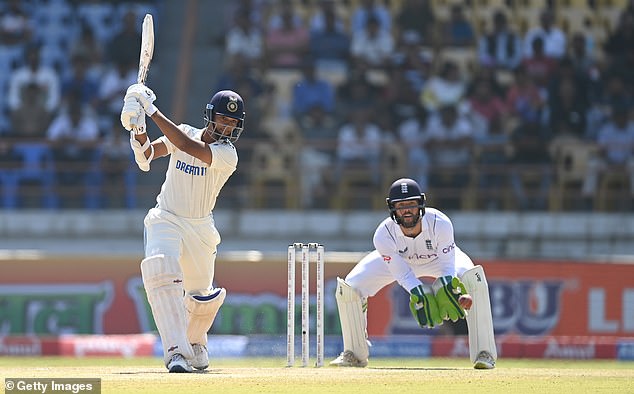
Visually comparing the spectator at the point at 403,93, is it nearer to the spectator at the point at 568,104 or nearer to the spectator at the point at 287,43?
the spectator at the point at 287,43

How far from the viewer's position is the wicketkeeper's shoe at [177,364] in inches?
303

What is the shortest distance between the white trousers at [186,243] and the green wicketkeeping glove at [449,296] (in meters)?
1.36

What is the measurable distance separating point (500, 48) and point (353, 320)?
7465mm

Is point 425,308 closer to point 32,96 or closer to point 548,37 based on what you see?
A: point 32,96

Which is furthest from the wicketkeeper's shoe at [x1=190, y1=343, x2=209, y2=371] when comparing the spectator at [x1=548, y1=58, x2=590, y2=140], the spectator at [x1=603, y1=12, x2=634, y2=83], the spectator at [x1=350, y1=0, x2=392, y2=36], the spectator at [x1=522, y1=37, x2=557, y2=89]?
the spectator at [x1=603, y1=12, x2=634, y2=83]

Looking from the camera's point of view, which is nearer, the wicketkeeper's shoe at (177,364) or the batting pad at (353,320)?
the wicketkeeper's shoe at (177,364)

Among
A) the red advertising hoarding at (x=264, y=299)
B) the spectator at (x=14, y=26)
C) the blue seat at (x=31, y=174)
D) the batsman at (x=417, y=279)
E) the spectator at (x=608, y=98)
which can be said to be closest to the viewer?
the batsman at (x=417, y=279)

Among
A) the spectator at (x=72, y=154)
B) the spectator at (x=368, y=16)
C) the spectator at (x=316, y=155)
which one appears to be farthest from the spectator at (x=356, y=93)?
the spectator at (x=72, y=154)

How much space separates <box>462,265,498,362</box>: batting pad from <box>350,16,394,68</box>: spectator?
7129mm

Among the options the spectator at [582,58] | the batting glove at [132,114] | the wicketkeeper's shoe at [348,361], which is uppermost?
the spectator at [582,58]

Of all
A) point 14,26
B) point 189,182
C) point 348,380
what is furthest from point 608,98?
point 348,380

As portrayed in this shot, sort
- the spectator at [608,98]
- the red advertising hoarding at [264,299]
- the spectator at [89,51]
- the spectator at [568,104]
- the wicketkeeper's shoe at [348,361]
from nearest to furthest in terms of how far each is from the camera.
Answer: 1. the wicketkeeper's shoe at [348,361]
2. the red advertising hoarding at [264,299]
3. the spectator at [568,104]
4. the spectator at [608,98]
5. the spectator at [89,51]

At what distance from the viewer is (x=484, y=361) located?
8.47 metres

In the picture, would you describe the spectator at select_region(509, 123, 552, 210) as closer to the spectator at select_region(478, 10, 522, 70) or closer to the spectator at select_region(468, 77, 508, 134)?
the spectator at select_region(468, 77, 508, 134)
